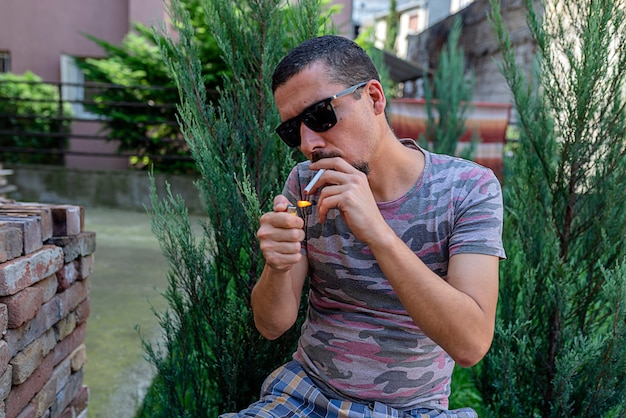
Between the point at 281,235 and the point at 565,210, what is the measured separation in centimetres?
141

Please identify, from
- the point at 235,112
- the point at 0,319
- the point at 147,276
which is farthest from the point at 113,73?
the point at 0,319

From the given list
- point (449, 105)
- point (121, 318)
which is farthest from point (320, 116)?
point (449, 105)

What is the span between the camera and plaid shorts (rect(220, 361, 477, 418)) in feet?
4.75

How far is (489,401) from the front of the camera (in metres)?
2.38

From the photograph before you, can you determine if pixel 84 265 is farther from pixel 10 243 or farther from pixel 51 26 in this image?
pixel 51 26

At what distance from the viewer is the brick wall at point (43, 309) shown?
1.59 m

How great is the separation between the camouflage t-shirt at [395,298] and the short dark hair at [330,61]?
1.05 feet

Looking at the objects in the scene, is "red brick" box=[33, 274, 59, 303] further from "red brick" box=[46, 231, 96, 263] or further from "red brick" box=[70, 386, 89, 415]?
"red brick" box=[70, 386, 89, 415]

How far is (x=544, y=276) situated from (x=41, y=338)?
1801 millimetres

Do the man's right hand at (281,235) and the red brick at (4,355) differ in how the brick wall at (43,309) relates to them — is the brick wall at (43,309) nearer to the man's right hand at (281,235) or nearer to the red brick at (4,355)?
the red brick at (4,355)

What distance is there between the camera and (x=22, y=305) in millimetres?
1619

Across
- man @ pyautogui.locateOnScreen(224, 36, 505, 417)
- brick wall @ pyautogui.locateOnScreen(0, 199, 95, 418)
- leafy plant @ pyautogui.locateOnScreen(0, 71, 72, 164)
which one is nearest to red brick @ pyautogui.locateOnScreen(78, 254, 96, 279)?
brick wall @ pyautogui.locateOnScreen(0, 199, 95, 418)

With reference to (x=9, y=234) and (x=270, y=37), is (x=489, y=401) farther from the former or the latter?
(x=9, y=234)

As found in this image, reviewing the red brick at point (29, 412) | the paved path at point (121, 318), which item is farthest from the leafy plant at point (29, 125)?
the red brick at point (29, 412)
